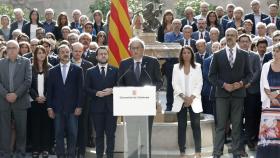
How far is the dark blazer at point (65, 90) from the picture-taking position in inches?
666

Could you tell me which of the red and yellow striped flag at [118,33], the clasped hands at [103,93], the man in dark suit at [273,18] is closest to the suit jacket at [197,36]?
the man in dark suit at [273,18]

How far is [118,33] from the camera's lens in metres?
18.1

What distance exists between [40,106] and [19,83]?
71 centimetres

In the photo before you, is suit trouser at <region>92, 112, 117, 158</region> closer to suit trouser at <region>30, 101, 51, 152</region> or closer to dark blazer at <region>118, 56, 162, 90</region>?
dark blazer at <region>118, 56, 162, 90</region>

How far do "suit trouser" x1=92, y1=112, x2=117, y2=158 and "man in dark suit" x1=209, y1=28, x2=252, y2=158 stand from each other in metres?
1.75

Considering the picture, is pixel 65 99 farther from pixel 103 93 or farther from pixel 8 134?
pixel 8 134

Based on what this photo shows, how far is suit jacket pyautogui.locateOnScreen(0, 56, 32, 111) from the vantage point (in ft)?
56.4

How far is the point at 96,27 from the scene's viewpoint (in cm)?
2238

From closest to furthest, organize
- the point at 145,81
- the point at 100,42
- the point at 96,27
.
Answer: the point at 145,81
the point at 100,42
the point at 96,27

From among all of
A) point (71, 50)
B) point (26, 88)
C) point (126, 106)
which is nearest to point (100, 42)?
point (71, 50)

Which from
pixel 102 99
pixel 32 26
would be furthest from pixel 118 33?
pixel 32 26

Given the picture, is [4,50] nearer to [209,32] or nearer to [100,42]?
[100,42]

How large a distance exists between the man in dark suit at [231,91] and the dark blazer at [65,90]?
2.28 metres

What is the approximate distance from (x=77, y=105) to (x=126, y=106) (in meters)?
2.92
